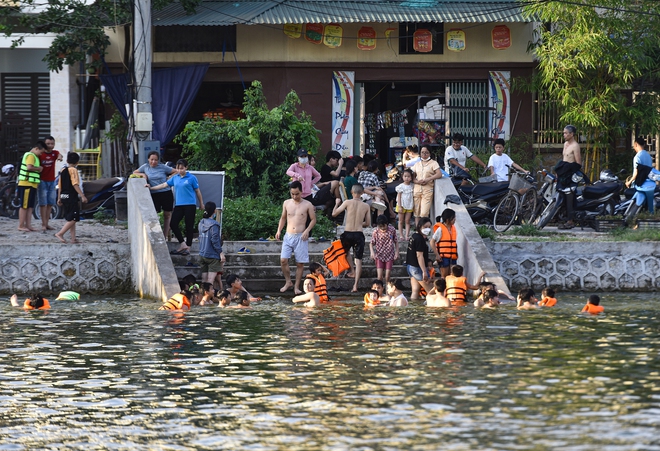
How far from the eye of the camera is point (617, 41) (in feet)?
76.8

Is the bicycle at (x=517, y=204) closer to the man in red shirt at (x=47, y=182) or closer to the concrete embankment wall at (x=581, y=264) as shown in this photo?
the concrete embankment wall at (x=581, y=264)

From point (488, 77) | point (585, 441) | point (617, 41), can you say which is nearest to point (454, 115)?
point (488, 77)

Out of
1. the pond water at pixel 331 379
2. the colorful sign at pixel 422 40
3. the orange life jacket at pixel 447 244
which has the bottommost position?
the pond water at pixel 331 379

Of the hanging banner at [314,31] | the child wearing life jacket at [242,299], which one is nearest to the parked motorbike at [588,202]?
the child wearing life jacket at [242,299]

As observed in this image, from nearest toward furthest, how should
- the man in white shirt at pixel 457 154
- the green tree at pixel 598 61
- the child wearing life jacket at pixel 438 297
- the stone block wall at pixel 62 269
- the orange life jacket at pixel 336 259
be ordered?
the child wearing life jacket at pixel 438 297 < the orange life jacket at pixel 336 259 < the stone block wall at pixel 62 269 < the man in white shirt at pixel 457 154 < the green tree at pixel 598 61

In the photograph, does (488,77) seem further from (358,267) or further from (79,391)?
(79,391)

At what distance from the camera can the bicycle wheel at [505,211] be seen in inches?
800

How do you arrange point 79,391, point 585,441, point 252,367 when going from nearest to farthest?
1. point 585,441
2. point 79,391
3. point 252,367

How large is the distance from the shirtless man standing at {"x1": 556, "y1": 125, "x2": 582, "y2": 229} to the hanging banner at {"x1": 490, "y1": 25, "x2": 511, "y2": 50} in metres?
5.39

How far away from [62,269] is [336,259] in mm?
4497

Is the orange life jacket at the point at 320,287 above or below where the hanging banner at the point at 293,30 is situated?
below

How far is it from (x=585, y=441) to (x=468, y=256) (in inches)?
345

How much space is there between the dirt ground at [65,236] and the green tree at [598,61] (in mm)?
9498

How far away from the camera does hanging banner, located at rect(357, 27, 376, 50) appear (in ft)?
81.7
